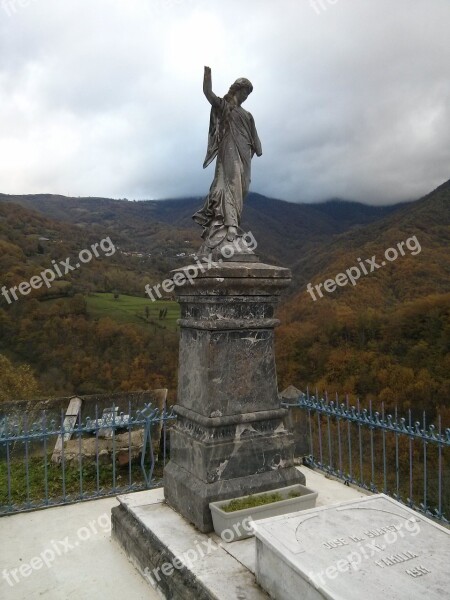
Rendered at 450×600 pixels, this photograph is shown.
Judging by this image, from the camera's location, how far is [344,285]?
32.0m

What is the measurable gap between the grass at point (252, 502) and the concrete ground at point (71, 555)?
277mm

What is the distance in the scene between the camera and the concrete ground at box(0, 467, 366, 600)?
11.8 feet

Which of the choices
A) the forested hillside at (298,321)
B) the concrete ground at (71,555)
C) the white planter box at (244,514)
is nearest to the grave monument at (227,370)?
the white planter box at (244,514)

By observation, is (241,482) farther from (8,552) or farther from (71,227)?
(71,227)

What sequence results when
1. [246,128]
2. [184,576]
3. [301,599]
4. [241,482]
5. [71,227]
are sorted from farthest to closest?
1. [71,227]
2. [246,128]
3. [241,482]
4. [184,576]
5. [301,599]

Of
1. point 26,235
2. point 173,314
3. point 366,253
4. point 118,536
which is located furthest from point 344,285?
point 118,536

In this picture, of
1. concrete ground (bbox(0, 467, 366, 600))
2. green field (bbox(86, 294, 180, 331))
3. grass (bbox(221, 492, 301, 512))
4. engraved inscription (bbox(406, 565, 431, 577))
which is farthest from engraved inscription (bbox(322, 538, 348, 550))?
green field (bbox(86, 294, 180, 331))

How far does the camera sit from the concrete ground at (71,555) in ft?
11.8

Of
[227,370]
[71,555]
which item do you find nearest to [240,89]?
[227,370]

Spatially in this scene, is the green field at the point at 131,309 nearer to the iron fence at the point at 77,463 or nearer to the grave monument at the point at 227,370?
the iron fence at the point at 77,463

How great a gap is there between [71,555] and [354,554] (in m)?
2.55

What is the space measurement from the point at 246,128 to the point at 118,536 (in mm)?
3873

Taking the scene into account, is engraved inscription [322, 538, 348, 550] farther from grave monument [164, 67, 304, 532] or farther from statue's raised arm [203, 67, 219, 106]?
statue's raised arm [203, 67, 219, 106]

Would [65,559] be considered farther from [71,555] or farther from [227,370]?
[227,370]
